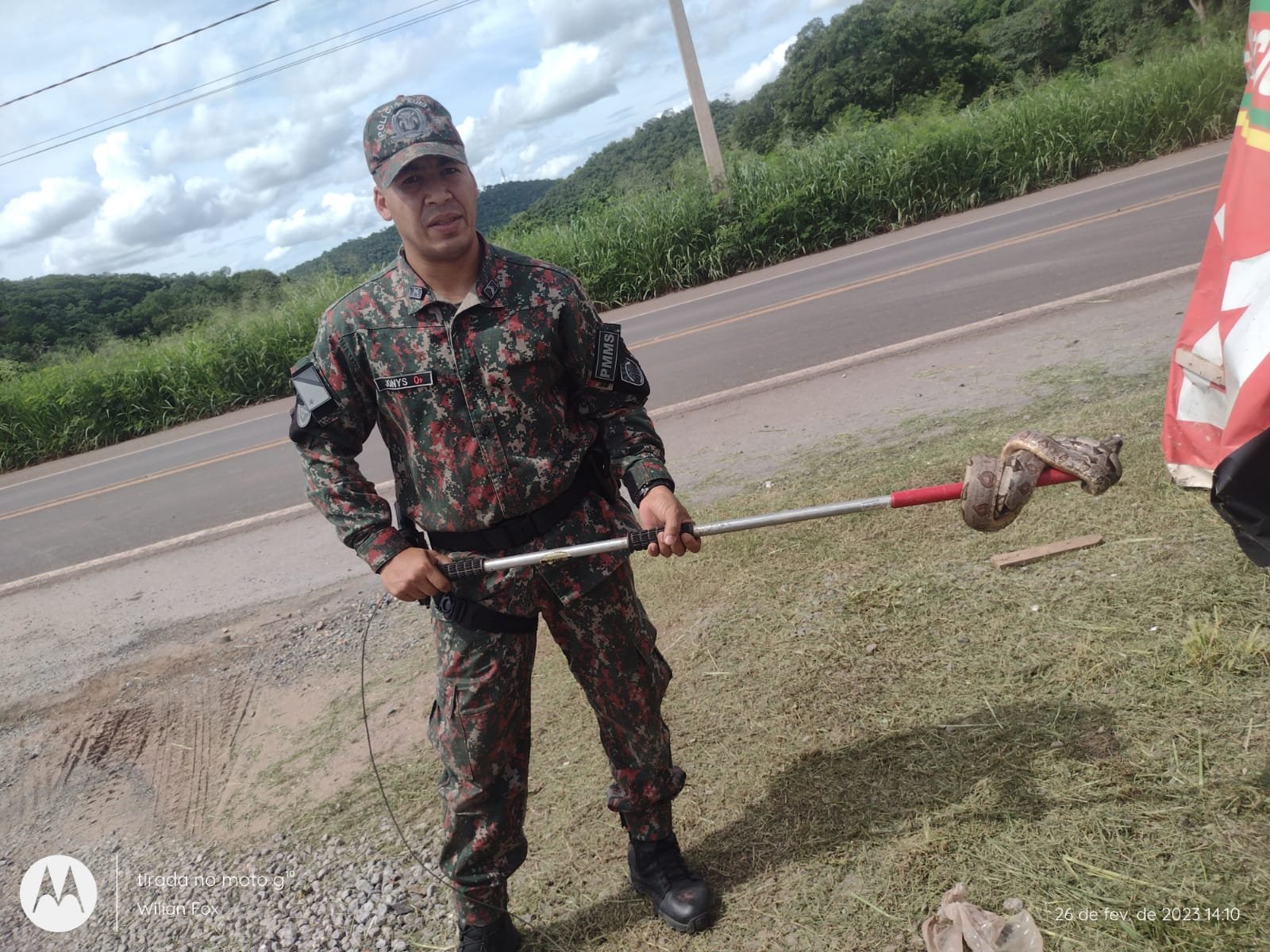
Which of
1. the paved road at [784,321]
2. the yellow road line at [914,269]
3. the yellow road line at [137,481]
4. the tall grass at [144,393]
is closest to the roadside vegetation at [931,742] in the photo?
the paved road at [784,321]

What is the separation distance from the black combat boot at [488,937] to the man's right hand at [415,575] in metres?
1.02

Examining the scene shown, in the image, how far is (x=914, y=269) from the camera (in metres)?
11.6

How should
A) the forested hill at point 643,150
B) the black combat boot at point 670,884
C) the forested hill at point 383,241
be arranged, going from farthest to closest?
the forested hill at point 643,150 < the forested hill at point 383,241 < the black combat boot at point 670,884

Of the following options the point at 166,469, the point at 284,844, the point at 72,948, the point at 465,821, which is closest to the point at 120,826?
the point at 72,948

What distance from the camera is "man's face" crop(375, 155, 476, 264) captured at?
2449 millimetres

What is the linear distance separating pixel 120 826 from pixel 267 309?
17757 millimetres

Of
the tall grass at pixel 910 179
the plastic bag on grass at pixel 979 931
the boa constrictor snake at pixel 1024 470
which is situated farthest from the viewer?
the tall grass at pixel 910 179

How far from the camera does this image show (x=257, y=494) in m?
8.98

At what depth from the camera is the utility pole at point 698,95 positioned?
57.5ft

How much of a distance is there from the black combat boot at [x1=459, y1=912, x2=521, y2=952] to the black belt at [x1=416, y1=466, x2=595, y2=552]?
3.65 ft

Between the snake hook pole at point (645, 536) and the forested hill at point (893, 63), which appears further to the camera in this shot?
the forested hill at point (893, 63)

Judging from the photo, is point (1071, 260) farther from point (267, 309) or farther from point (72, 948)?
point (267, 309)

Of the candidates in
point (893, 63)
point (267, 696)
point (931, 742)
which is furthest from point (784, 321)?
point (893, 63)

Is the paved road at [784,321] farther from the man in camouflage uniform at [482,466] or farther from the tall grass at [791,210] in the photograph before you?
the man in camouflage uniform at [482,466]
